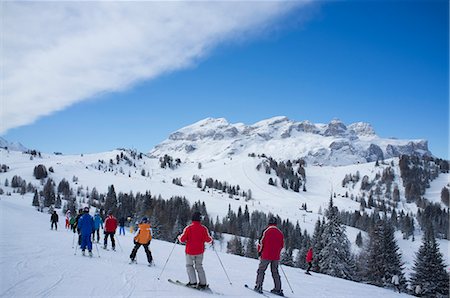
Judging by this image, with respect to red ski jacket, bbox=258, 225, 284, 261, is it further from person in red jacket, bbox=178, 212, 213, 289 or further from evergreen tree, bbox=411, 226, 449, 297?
evergreen tree, bbox=411, 226, 449, 297

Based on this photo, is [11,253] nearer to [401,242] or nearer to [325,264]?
[325,264]

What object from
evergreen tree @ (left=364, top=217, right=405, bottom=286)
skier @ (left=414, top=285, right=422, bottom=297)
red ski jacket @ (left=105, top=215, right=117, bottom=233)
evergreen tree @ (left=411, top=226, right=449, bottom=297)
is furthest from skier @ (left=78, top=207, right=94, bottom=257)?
evergreen tree @ (left=411, top=226, right=449, bottom=297)

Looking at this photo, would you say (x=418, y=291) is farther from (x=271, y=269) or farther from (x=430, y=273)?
(x=271, y=269)

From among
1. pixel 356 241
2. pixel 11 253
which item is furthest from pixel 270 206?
pixel 11 253

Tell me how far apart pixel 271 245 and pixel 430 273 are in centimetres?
3960

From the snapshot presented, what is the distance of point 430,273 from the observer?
39719 mm

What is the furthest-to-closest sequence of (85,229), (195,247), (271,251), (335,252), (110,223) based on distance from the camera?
(335,252)
(110,223)
(85,229)
(271,251)
(195,247)

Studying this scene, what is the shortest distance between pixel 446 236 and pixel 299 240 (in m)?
99.6

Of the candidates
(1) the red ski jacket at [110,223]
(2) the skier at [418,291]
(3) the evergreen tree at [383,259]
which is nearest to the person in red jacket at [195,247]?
(1) the red ski jacket at [110,223]

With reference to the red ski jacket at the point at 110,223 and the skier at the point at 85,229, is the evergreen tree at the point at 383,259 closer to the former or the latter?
the red ski jacket at the point at 110,223

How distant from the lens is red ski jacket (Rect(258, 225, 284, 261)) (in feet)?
35.1

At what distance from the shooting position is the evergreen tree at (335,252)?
39.5 meters

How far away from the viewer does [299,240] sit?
117750 millimetres

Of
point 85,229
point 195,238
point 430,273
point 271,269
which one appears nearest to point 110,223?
point 85,229
